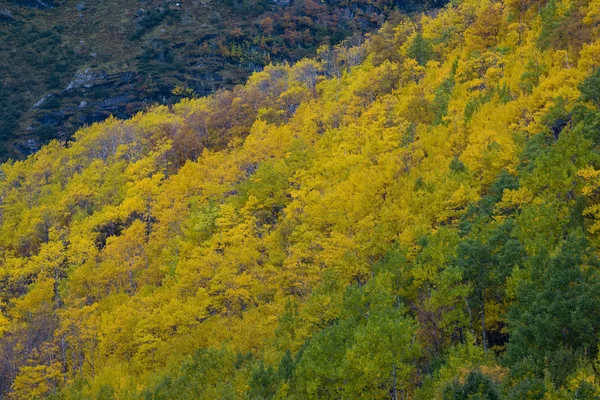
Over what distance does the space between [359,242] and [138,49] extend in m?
123

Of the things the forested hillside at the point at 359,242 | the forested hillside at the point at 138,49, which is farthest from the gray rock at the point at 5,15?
the forested hillside at the point at 359,242

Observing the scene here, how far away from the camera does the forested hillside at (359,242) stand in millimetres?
26875

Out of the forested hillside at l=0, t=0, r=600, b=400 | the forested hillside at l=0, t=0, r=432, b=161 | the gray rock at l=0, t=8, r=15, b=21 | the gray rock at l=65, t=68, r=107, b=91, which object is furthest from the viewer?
the gray rock at l=0, t=8, r=15, b=21

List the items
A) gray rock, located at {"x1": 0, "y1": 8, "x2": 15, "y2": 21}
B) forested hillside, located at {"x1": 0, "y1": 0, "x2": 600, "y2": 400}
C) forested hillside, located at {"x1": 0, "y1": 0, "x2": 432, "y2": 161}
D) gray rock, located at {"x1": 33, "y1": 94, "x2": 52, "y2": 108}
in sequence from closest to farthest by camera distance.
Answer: forested hillside, located at {"x1": 0, "y1": 0, "x2": 600, "y2": 400} → forested hillside, located at {"x1": 0, "y1": 0, "x2": 432, "y2": 161} → gray rock, located at {"x1": 33, "y1": 94, "x2": 52, "y2": 108} → gray rock, located at {"x1": 0, "y1": 8, "x2": 15, "y2": 21}

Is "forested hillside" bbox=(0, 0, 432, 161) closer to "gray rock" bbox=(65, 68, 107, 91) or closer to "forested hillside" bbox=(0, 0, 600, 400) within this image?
"gray rock" bbox=(65, 68, 107, 91)

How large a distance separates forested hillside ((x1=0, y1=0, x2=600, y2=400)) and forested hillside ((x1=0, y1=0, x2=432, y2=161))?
56245 mm

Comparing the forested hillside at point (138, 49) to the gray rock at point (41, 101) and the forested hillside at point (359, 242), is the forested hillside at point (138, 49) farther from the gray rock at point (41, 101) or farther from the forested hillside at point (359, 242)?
the forested hillside at point (359, 242)

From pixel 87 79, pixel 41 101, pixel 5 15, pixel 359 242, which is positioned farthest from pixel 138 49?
pixel 359 242

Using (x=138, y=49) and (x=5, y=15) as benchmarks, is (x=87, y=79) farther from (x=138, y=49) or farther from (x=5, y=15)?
(x=5, y=15)

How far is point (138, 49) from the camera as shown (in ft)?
485

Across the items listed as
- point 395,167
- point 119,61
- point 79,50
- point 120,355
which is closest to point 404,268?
point 395,167

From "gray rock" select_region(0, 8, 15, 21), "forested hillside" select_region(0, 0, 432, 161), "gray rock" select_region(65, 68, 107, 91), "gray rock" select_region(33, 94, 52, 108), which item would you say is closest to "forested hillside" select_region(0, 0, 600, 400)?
"forested hillside" select_region(0, 0, 432, 161)

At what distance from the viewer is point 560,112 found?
1522 inches

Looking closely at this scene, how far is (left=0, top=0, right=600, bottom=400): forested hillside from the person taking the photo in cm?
2688
